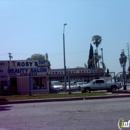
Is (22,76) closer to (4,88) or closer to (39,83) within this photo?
(39,83)

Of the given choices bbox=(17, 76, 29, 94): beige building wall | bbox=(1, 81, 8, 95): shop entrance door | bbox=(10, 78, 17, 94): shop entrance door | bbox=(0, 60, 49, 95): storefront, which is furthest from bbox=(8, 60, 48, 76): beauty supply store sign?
bbox=(1, 81, 8, 95): shop entrance door

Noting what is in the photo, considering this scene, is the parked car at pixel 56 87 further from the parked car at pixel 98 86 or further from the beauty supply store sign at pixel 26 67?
the parked car at pixel 98 86

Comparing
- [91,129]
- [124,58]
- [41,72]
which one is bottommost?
[91,129]

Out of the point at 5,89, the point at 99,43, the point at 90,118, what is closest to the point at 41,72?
the point at 5,89

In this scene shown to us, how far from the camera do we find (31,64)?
41562mm

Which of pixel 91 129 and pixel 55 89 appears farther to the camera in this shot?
pixel 55 89

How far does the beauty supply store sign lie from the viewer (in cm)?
4038

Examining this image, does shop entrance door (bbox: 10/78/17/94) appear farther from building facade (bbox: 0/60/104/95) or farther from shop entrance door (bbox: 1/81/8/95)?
shop entrance door (bbox: 1/81/8/95)

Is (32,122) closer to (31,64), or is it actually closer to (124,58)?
(31,64)

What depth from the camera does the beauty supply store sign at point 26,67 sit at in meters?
40.4

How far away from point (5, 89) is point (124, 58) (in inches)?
2584

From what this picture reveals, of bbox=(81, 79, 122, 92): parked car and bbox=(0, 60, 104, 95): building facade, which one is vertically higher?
bbox=(0, 60, 104, 95): building facade

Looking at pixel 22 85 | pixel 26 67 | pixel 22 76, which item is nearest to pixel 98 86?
pixel 22 85

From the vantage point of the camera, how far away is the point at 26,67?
41.2m
